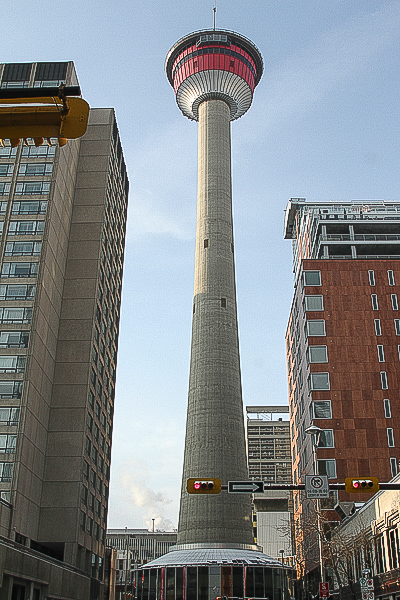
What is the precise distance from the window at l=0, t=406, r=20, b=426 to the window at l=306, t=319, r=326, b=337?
1601 inches

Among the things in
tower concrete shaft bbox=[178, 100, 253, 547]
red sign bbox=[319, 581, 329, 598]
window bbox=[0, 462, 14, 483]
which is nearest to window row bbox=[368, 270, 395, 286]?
tower concrete shaft bbox=[178, 100, 253, 547]

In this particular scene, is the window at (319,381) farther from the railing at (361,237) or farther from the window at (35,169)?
the window at (35,169)

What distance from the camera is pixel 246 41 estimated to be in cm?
9944

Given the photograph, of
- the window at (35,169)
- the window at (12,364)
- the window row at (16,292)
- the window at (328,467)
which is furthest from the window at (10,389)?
the window at (328,467)

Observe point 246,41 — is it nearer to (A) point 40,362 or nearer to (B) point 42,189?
(B) point 42,189

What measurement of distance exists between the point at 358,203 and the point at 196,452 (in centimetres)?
7315

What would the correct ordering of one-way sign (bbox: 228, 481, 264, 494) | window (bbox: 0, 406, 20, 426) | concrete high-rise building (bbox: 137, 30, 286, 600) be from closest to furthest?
one-way sign (bbox: 228, 481, 264, 494), window (bbox: 0, 406, 20, 426), concrete high-rise building (bbox: 137, 30, 286, 600)

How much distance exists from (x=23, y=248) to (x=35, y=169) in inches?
397

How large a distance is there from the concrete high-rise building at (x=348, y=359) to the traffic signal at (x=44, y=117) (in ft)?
220

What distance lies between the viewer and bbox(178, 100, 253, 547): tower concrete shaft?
68938 millimetres

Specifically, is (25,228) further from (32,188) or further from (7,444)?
(7,444)

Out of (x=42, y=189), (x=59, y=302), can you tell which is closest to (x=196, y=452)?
(x=59, y=302)

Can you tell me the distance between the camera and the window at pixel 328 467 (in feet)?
246

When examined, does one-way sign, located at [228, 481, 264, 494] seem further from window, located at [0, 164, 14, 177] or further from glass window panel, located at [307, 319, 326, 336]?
glass window panel, located at [307, 319, 326, 336]
